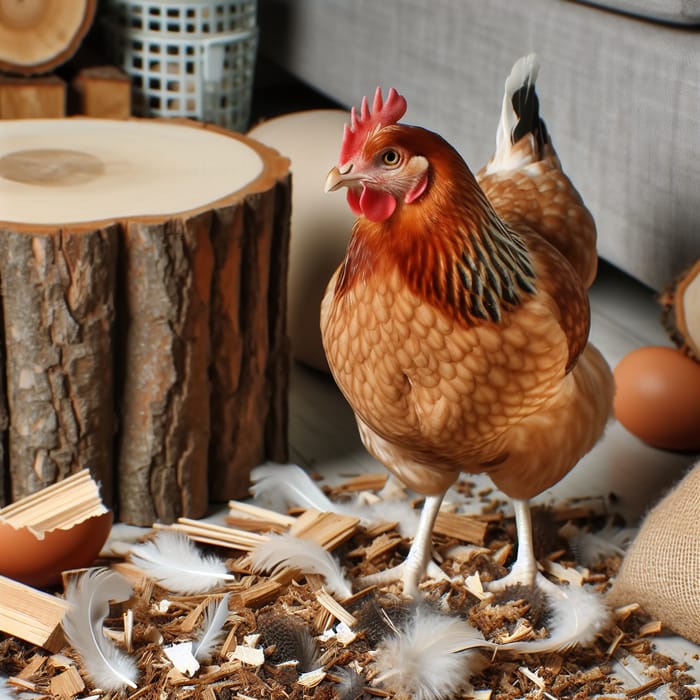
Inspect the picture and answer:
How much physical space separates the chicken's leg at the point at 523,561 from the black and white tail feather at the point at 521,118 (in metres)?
0.44

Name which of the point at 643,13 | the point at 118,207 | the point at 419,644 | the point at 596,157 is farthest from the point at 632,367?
the point at 118,207

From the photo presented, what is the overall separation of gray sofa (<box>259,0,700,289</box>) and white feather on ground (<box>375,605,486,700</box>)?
78 cm

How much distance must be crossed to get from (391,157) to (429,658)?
0.56 metres

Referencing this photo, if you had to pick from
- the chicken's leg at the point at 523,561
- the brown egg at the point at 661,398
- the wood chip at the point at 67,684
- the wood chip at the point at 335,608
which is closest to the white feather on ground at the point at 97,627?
the wood chip at the point at 67,684

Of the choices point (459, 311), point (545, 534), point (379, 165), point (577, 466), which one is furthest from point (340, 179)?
point (577, 466)

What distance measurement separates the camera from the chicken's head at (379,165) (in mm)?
987

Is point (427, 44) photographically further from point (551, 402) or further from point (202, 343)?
point (551, 402)

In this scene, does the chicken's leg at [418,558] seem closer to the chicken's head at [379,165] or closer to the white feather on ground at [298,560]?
the white feather on ground at [298,560]

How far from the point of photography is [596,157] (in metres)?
1.74

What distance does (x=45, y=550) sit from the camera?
126 centimetres

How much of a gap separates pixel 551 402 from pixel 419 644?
314mm

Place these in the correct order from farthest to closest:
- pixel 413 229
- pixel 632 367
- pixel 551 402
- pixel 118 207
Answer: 1. pixel 632 367
2. pixel 118 207
3. pixel 551 402
4. pixel 413 229

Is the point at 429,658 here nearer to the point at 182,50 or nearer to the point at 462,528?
the point at 462,528

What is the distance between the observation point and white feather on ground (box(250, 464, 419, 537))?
149 centimetres
